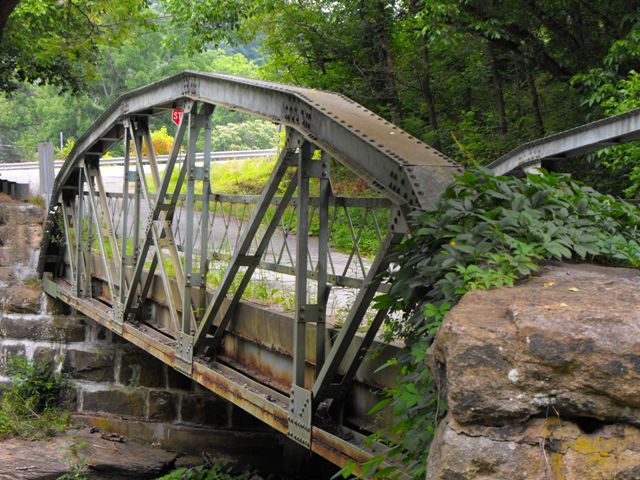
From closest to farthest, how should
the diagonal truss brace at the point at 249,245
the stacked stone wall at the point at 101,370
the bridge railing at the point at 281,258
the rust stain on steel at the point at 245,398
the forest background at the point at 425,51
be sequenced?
1. the bridge railing at the point at 281,258
2. the diagonal truss brace at the point at 249,245
3. the rust stain on steel at the point at 245,398
4. the stacked stone wall at the point at 101,370
5. the forest background at the point at 425,51

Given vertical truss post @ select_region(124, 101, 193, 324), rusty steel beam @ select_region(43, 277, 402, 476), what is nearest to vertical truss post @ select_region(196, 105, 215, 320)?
vertical truss post @ select_region(124, 101, 193, 324)

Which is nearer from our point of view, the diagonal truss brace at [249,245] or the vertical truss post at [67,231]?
the diagonal truss brace at [249,245]

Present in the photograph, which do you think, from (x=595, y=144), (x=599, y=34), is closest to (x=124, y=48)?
(x=599, y=34)

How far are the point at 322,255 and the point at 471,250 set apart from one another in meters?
2.48

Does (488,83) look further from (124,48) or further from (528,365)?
(124,48)

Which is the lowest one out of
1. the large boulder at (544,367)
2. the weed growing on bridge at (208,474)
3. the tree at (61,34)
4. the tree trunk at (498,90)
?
the weed growing on bridge at (208,474)

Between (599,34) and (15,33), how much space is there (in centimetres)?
1227

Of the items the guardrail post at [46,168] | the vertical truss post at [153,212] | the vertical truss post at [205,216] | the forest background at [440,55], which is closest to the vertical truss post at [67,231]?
the guardrail post at [46,168]

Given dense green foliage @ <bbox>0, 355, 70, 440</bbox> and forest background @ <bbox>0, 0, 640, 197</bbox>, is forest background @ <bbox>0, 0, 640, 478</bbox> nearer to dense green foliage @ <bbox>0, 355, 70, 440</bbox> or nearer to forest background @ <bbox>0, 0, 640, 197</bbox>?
forest background @ <bbox>0, 0, 640, 197</bbox>

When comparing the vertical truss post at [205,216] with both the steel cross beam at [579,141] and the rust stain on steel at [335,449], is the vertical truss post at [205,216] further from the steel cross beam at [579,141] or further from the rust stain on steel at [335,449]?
the steel cross beam at [579,141]

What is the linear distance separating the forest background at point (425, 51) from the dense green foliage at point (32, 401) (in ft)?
18.8

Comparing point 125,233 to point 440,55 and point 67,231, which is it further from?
point 440,55

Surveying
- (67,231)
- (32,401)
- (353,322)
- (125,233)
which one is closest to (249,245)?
(353,322)

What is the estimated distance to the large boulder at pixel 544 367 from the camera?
3059 millimetres
